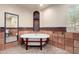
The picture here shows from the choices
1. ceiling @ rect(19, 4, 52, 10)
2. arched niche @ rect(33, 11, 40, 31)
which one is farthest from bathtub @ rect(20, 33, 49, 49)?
ceiling @ rect(19, 4, 52, 10)

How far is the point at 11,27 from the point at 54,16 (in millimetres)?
768

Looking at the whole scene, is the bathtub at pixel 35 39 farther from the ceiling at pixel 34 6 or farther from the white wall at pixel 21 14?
the ceiling at pixel 34 6

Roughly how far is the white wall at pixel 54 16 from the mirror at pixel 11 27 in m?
0.45

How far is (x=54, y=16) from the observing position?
5.88ft

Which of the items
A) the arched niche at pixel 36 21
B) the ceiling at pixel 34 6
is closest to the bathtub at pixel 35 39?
the arched niche at pixel 36 21

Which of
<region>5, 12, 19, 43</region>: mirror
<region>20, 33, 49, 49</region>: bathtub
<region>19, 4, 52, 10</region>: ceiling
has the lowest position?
<region>20, 33, 49, 49</region>: bathtub

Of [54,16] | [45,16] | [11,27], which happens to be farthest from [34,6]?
[11,27]

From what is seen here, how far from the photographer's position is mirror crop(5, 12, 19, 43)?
5.73ft

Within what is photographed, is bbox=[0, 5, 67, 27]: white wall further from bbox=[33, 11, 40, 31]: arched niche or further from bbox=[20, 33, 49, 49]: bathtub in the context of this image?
bbox=[20, 33, 49, 49]: bathtub

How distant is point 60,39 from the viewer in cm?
181

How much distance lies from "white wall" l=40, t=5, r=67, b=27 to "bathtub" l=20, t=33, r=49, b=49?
198 millimetres

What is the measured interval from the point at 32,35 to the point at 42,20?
0.31 meters
